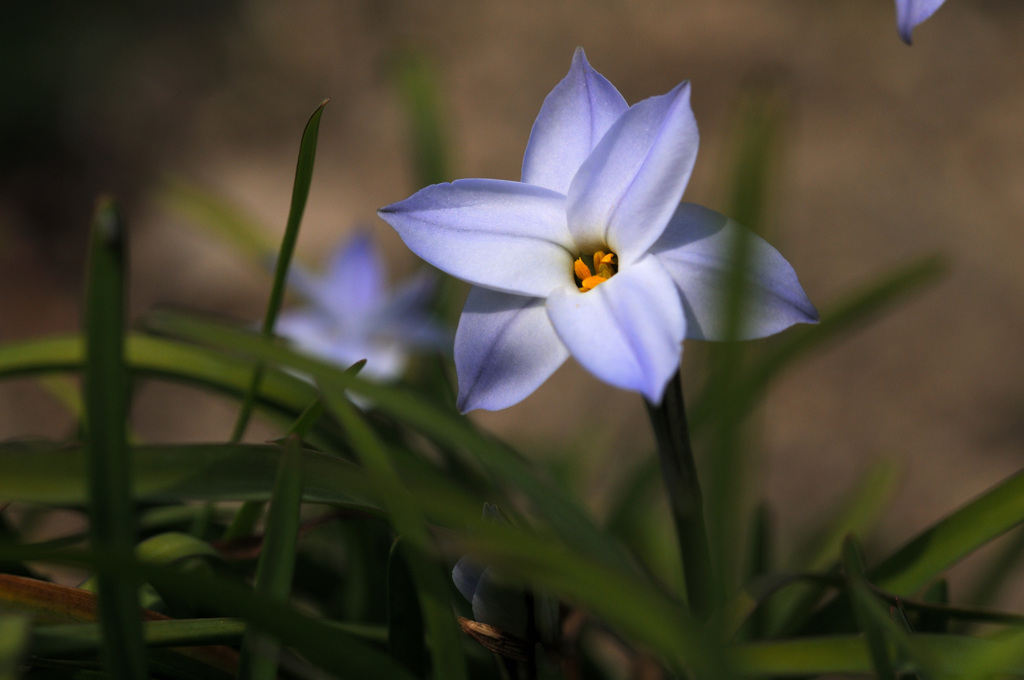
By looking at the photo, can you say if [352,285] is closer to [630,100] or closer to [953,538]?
A: [953,538]

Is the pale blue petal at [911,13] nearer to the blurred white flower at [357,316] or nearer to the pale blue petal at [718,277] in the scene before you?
the pale blue petal at [718,277]

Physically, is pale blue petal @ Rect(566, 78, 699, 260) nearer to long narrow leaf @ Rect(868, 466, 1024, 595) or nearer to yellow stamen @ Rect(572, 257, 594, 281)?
yellow stamen @ Rect(572, 257, 594, 281)

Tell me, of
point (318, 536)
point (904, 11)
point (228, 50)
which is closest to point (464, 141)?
point (228, 50)

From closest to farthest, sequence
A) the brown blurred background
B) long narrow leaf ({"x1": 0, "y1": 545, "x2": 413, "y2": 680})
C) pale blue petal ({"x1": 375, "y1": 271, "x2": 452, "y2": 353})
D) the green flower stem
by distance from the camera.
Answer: long narrow leaf ({"x1": 0, "y1": 545, "x2": 413, "y2": 680}) → the green flower stem → pale blue petal ({"x1": 375, "y1": 271, "x2": 452, "y2": 353}) → the brown blurred background

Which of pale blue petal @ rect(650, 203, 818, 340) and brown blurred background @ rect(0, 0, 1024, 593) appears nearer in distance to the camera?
pale blue petal @ rect(650, 203, 818, 340)

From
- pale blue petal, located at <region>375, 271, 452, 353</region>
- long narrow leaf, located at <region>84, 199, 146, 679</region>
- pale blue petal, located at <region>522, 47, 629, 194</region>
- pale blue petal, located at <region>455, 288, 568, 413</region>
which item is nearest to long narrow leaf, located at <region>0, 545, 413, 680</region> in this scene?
long narrow leaf, located at <region>84, 199, 146, 679</region>

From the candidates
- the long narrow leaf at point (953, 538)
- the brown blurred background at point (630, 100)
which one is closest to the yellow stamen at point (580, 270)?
the long narrow leaf at point (953, 538)
